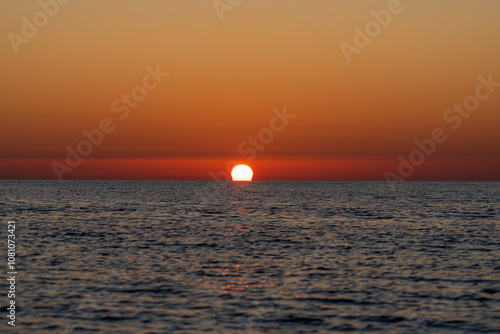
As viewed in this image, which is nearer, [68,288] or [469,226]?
[68,288]

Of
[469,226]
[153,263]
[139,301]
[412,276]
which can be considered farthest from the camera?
[469,226]

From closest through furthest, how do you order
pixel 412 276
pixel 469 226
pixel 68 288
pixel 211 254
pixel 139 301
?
pixel 139 301, pixel 68 288, pixel 412 276, pixel 211 254, pixel 469 226

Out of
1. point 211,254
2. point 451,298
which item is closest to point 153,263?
point 211,254

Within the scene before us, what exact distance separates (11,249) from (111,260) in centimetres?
879

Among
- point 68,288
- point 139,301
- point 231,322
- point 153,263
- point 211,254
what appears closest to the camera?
point 231,322

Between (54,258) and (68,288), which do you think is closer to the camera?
(68,288)

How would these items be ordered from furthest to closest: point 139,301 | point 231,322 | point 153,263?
point 153,263 → point 139,301 → point 231,322

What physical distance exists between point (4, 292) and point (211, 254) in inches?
611

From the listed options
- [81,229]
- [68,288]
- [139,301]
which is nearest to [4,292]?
[68,288]

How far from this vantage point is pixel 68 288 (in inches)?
1057

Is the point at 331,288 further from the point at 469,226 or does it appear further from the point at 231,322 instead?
the point at 469,226

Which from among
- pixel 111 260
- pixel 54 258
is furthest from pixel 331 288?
pixel 54 258

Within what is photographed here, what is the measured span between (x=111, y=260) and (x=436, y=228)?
36.3 m

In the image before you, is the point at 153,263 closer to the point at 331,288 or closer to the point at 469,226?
the point at 331,288
